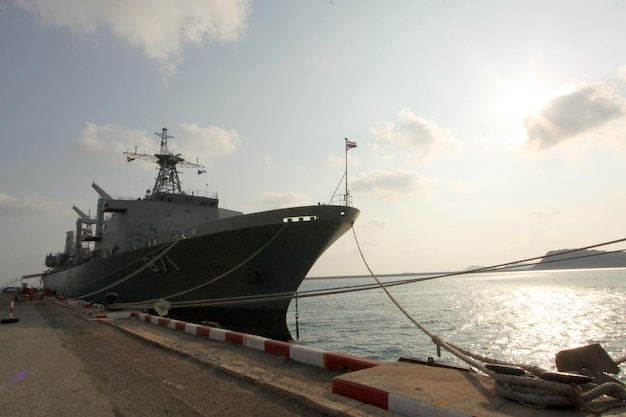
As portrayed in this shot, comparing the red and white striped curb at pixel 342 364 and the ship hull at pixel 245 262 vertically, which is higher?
the ship hull at pixel 245 262

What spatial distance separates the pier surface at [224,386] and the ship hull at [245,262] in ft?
22.1

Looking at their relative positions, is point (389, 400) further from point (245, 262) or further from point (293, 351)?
point (245, 262)

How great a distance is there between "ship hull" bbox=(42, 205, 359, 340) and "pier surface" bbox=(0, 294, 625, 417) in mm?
6725

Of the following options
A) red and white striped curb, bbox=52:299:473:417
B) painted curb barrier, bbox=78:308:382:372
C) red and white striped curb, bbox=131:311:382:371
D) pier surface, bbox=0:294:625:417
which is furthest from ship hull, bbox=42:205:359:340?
pier surface, bbox=0:294:625:417

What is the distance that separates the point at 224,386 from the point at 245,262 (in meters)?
9.20

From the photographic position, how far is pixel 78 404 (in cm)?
420

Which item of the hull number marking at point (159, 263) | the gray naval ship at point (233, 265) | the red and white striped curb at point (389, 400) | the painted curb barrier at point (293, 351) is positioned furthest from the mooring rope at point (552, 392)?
the hull number marking at point (159, 263)

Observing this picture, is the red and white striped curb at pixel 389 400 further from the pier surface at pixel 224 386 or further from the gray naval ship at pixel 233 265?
the gray naval ship at pixel 233 265

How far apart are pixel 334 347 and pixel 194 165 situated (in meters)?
16.6

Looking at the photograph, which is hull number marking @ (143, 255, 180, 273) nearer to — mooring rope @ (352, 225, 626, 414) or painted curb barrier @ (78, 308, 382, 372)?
painted curb barrier @ (78, 308, 382, 372)

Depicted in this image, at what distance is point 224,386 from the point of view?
4.74 m

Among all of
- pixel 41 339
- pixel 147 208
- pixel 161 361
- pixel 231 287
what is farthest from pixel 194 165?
pixel 161 361

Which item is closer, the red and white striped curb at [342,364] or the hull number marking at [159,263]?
the red and white striped curb at [342,364]

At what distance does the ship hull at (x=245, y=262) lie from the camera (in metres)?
14.0
